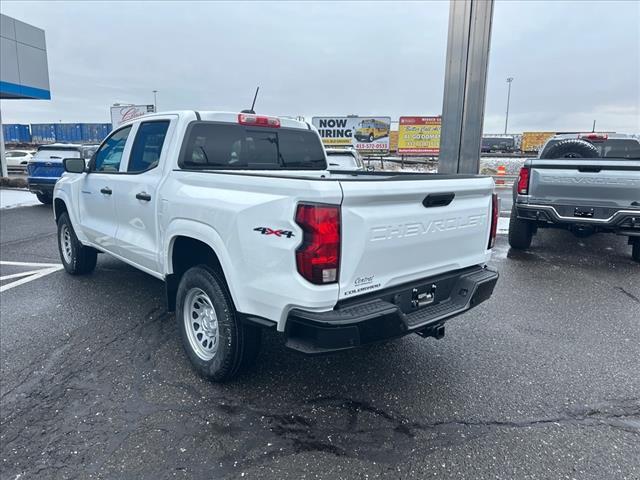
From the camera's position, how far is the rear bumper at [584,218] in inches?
242

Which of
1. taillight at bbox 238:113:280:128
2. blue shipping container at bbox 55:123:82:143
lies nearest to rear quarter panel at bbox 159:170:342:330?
taillight at bbox 238:113:280:128

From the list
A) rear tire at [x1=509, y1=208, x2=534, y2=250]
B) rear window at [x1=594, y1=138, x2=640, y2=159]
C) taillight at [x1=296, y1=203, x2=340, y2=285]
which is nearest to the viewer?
taillight at [x1=296, y1=203, x2=340, y2=285]

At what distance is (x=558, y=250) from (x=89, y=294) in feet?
24.4

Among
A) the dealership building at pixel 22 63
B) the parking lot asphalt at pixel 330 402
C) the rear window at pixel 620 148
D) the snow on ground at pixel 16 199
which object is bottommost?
the snow on ground at pixel 16 199

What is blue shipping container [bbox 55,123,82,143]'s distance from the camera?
2010 inches

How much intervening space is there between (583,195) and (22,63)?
65.9 ft

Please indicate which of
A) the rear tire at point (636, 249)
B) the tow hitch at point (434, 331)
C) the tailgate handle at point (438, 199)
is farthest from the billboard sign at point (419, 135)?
the tow hitch at point (434, 331)

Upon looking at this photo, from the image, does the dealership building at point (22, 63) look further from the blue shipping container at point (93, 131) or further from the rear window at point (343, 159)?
the blue shipping container at point (93, 131)

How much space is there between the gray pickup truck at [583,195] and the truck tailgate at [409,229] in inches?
144

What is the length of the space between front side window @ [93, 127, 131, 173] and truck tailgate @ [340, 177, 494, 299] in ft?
10.3

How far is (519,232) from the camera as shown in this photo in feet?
25.0

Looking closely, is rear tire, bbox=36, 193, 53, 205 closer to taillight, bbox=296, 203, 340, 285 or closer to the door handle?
the door handle

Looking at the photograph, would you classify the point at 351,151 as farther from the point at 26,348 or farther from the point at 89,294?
the point at 26,348

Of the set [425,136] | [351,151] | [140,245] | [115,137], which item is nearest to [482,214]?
[140,245]
